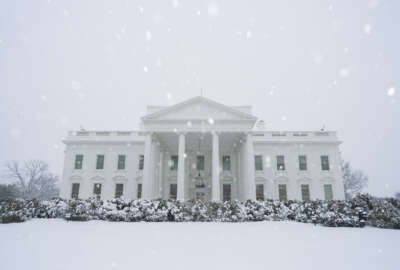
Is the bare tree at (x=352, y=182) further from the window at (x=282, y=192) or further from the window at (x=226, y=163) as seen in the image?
the window at (x=226, y=163)

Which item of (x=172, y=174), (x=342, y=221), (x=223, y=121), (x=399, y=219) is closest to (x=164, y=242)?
(x=342, y=221)

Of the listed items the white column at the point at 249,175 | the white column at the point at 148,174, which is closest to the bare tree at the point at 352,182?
the white column at the point at 249,175

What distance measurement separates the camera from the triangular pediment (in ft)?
67.3

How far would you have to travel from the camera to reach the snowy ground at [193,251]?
182 inches

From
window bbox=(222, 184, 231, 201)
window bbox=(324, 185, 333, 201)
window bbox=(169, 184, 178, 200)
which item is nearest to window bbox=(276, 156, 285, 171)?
window bbox=(324, 185, 333, 201)

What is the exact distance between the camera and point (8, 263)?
458 centimetres

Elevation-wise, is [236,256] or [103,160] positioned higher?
[103,160]

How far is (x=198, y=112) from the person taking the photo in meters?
21.0

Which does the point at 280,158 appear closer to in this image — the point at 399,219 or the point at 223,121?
the point at 223,121

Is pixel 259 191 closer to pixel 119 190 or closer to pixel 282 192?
pixel 282 192

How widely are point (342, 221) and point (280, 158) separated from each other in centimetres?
1447

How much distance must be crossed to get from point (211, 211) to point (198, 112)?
427 inches

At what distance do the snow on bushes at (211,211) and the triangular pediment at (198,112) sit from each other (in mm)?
9542

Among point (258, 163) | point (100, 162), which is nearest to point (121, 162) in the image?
point (100, 162)
